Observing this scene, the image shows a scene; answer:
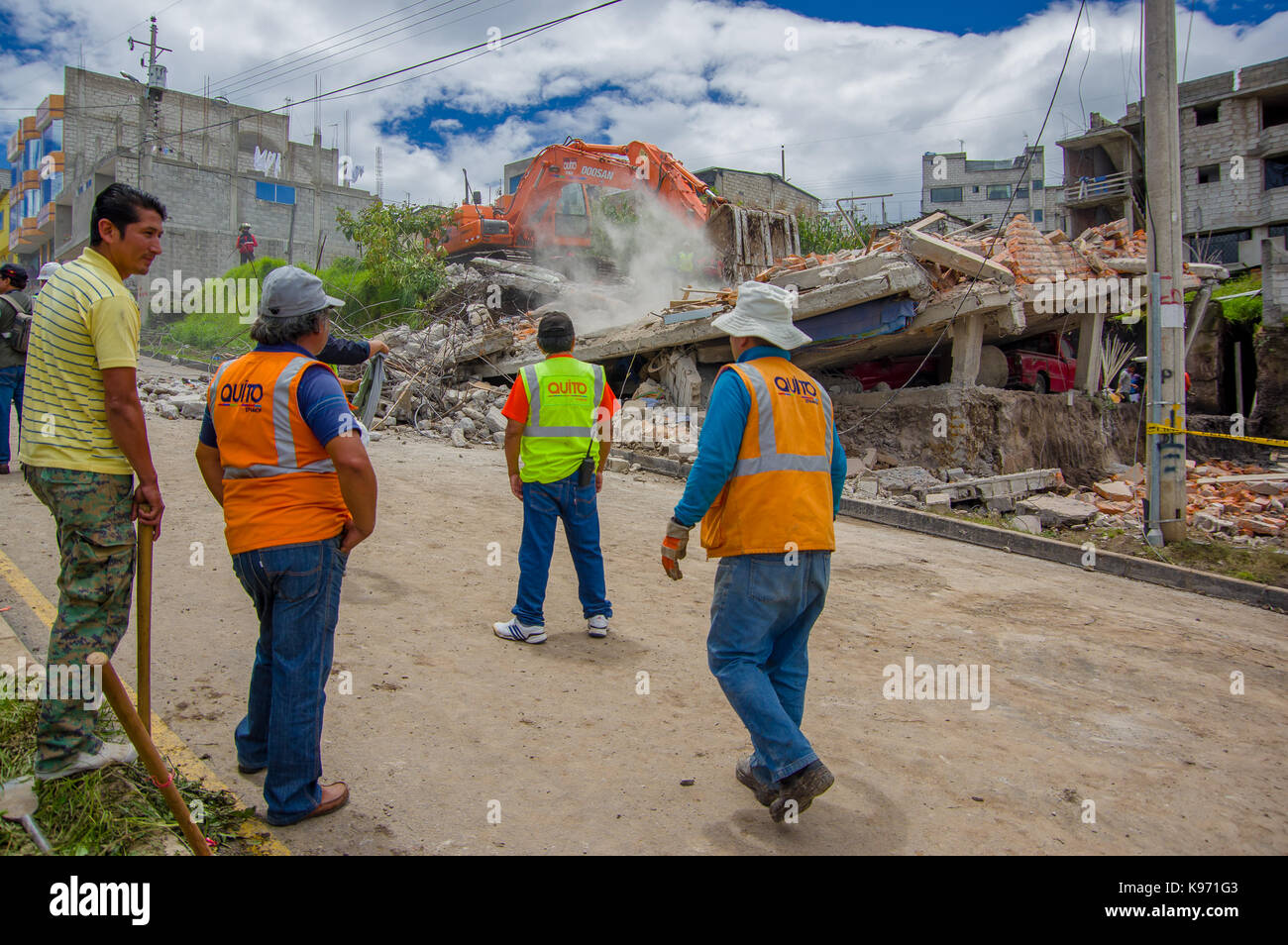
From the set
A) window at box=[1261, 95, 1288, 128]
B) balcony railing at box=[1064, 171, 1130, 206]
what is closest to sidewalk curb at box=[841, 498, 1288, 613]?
balcony railing at box=[1064, 171, 1130, 206]

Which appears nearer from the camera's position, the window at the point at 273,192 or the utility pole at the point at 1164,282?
the utility pole at the point at 1164,282

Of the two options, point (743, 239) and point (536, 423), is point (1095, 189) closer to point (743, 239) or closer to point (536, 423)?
point (743, 239)

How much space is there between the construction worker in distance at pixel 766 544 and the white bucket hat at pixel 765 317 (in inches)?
0.6

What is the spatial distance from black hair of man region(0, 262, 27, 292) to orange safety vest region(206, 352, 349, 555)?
19.5ft

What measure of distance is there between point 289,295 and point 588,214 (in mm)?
16491

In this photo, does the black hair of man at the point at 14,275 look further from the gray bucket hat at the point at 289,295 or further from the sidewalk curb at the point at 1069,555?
the sidewalk curb at the point at 1069,555

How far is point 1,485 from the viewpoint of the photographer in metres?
7.23

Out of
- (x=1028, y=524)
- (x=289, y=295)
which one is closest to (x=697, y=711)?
(x=289, y=295)

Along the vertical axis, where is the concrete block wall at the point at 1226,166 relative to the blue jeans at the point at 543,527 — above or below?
above

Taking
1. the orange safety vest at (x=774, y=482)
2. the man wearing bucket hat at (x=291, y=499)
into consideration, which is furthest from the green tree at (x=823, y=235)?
the man wearing bucket hat at (x=291, y=499)

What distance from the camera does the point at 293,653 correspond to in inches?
106

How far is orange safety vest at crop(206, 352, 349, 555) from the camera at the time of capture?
262cm

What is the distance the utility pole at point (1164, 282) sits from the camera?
27.5 ft
